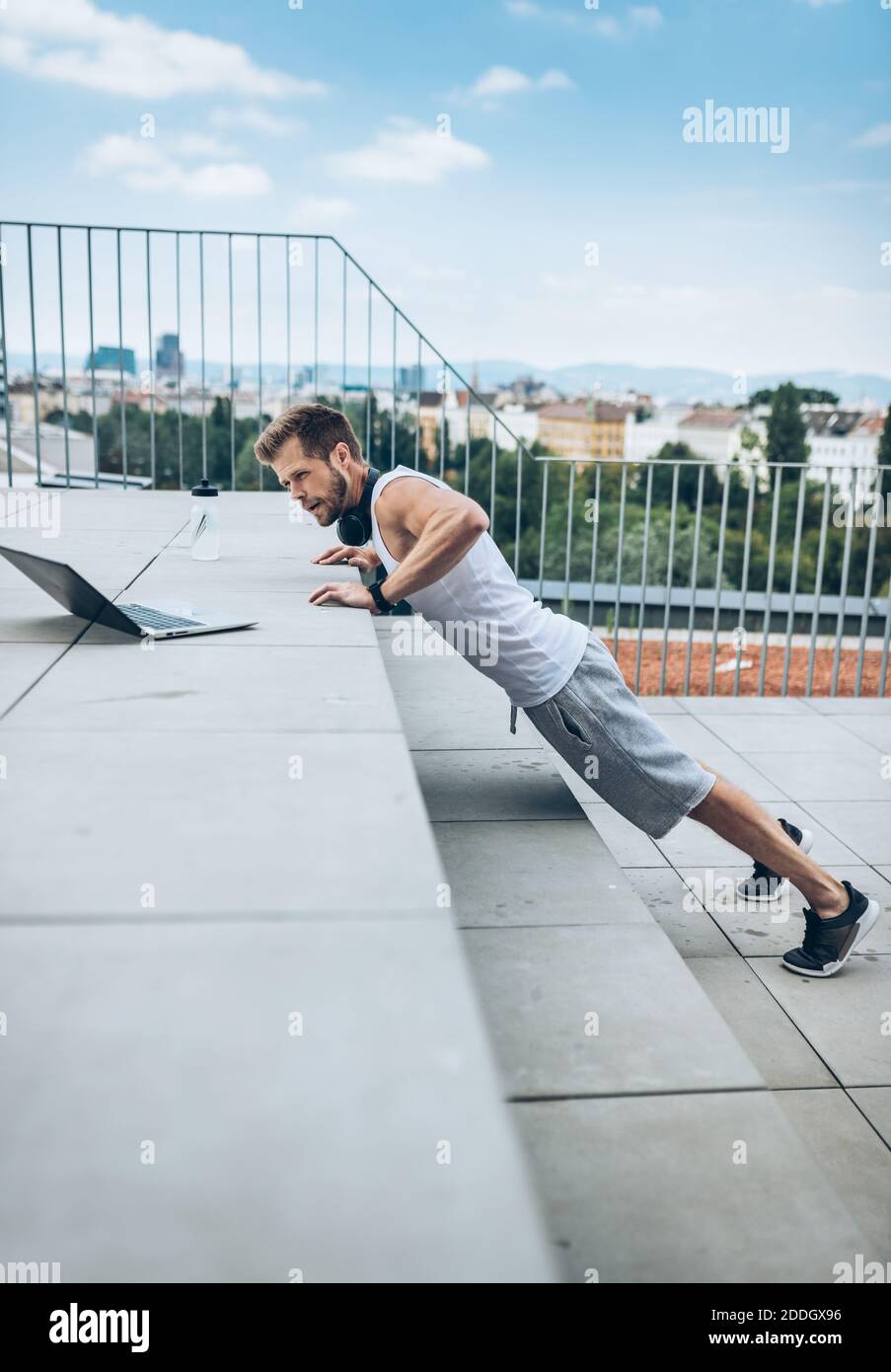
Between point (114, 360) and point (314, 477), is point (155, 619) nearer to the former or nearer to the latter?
point (314, 477)

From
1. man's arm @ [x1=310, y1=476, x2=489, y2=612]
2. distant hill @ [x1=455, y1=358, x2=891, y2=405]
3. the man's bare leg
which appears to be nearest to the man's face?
man's arm @ [x1=310, y1=476, x2=489, y2=612]

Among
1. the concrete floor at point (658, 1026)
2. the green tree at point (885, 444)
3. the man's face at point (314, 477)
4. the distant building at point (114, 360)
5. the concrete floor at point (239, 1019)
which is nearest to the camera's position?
the concrete floor at point (239, 1019)

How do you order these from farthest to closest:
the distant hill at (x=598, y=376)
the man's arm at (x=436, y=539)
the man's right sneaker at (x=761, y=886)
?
the distant hill at (x=598, y=376) < the man's right sneaker at (x=761, y=886) < the man's arm at (x=436, y=539)

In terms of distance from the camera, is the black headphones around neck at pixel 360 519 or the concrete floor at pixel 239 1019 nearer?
→ the concrete floor at pixel 239 1019

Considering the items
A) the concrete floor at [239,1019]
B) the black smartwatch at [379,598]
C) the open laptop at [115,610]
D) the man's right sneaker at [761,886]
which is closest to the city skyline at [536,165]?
the man's right sneaker at [761,886]

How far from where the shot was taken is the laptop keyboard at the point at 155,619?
205cm

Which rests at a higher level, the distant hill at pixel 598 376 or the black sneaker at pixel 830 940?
the distant hill at pixel 598 376

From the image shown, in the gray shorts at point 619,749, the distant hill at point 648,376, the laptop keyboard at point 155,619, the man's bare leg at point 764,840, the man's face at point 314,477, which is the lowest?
the man's bare leg at point 764,840

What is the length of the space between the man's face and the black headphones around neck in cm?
4

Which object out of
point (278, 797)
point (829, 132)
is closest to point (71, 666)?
point (278, 797)

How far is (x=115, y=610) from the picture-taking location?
77.2 inches

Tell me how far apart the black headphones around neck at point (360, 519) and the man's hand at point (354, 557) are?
0.05 meters

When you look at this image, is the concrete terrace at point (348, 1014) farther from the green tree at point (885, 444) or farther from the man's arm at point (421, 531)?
the green tree at point (885, 444)
